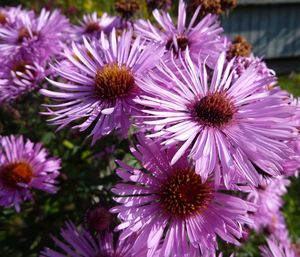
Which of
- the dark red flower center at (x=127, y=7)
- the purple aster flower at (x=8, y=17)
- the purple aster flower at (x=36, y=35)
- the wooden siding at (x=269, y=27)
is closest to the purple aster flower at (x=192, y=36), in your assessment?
the dark red flower center at (x=127, y=7)

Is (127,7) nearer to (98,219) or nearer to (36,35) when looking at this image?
(36,35)

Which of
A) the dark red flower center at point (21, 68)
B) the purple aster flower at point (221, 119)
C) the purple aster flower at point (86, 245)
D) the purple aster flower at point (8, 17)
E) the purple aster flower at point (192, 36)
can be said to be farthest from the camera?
the purple aster flower at point (8, 17)

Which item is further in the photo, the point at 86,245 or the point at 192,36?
the point at 192,36

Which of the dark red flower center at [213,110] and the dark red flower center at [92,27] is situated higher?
the dark red flower center at [92,27]

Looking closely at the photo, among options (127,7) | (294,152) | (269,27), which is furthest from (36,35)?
(269,27)

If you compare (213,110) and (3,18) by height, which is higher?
(3,18)

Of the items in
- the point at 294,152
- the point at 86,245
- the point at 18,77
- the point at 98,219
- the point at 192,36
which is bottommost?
the point at 86,245

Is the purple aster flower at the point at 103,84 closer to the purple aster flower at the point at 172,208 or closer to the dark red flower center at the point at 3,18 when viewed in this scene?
the purple aster flower at the point at 172,208
